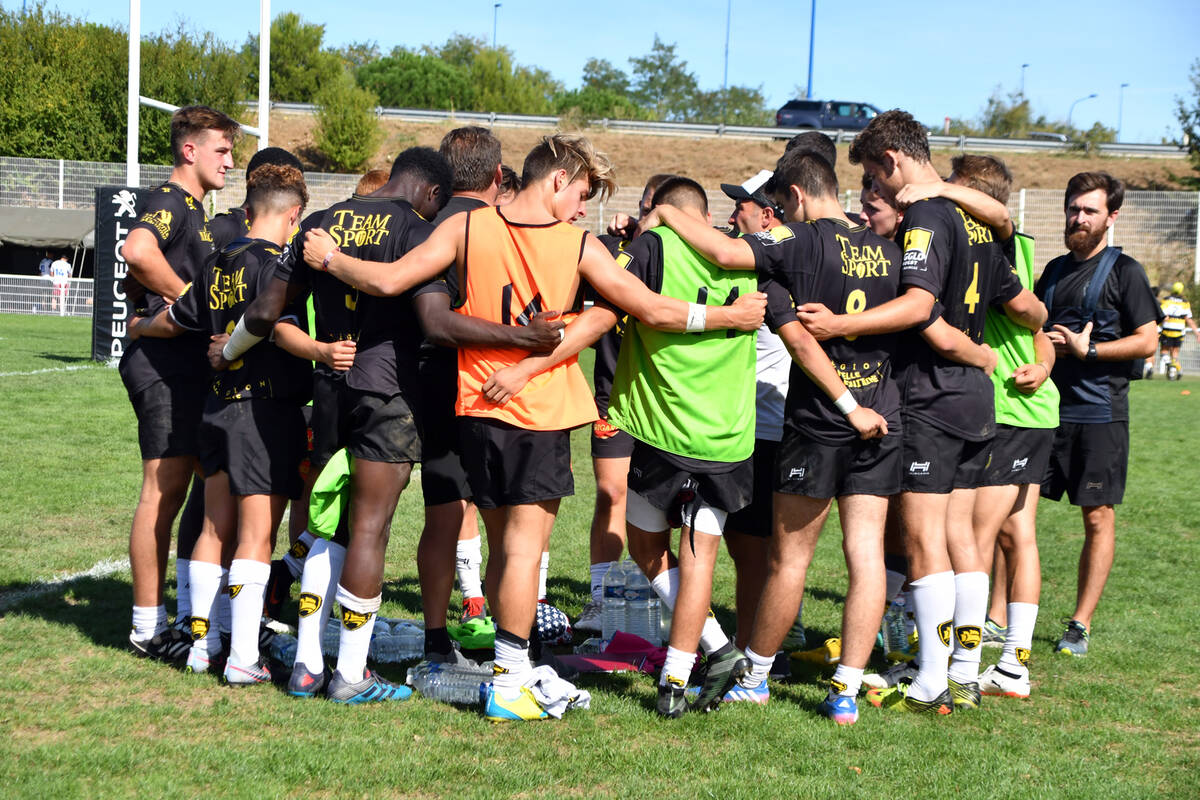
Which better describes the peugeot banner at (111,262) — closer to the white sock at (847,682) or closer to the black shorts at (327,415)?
the black shorts at (327,415)

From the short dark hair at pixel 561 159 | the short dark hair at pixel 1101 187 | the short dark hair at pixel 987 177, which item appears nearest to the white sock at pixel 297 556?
the short dark hair at pixel 561 159

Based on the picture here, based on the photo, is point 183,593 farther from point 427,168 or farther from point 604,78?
point 604,78

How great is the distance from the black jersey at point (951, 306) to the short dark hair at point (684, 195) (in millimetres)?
870

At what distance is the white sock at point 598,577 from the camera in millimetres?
5926

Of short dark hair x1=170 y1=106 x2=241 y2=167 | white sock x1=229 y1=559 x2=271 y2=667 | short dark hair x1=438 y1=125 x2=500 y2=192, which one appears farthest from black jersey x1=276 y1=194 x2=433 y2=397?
short dark hair x1=170 y1=106 x2=241 y2=167

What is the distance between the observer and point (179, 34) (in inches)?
1788

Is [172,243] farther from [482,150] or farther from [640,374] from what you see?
[640,374]

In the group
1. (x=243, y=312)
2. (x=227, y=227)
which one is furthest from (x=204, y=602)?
(x=227, y=227)

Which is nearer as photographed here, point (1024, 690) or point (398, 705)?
point (398, 705)

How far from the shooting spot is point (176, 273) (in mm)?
5301

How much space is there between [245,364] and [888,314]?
2.76m

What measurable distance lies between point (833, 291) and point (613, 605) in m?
2.14

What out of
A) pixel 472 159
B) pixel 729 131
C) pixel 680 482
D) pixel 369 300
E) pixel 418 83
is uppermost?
pixel 418 83

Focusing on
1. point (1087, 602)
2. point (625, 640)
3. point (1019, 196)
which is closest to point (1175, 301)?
point (1019, 196)
